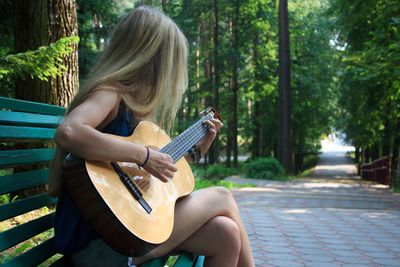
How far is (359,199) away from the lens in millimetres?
8875

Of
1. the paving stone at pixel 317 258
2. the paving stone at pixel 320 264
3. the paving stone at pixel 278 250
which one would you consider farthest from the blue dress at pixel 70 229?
the paving stone at pixel 278 250

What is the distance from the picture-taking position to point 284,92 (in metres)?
19.4

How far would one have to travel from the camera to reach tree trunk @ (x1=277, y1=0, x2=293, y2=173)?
19188 millimetres

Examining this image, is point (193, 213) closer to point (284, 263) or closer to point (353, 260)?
point (284, 263)

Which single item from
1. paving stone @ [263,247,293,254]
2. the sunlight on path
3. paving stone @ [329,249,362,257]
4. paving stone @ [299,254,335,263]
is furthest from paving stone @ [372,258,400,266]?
the sunlight on path

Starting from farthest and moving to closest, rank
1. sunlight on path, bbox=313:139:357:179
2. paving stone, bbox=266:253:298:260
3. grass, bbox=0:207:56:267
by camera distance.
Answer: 1. sunlight on path, bbox=313:139:357:179
2. paving stone, bbox=266:253:298:260
3. grass, bbox=0:207:56:267

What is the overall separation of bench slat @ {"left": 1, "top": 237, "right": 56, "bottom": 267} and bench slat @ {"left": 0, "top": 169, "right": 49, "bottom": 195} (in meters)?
0.26

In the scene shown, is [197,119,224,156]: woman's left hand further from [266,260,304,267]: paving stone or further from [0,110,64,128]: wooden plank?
[266,260,304,267]: paving stone

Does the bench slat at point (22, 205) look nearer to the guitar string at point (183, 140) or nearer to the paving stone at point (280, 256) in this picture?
the guitar string at point (183, 140)

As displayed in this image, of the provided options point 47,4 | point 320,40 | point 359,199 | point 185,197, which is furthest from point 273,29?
point 185,197

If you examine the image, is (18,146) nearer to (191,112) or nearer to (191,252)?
(191,252)

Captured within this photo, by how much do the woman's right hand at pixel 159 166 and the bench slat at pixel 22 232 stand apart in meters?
0.55

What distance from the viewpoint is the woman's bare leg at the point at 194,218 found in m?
2.19

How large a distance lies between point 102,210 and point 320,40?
27091 millimetres
